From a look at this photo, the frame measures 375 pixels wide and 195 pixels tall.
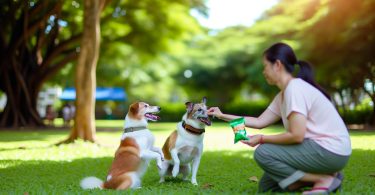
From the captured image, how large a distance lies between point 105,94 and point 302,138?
44460 millimetres

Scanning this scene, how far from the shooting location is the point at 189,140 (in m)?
6.61

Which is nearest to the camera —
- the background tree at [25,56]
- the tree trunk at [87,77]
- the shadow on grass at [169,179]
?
the shadow on grass at [169,179]

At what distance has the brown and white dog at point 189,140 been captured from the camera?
6.61m

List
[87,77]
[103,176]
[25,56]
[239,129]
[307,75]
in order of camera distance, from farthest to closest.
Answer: [25,56]
[87,77]
[103,176]
[239,129]
[307,75]

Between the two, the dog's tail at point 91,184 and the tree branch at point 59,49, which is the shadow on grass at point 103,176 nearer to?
the dog's tail at point 91,184

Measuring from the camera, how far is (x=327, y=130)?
479 cm

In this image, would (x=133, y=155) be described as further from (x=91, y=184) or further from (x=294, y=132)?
(x=294, y=132)

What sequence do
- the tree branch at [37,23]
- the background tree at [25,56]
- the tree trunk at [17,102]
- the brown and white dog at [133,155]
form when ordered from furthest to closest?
the tree trunk at [17,102], the background tree at [25,56], the tree branch at [37,23], the brown and white dog at [133,155]

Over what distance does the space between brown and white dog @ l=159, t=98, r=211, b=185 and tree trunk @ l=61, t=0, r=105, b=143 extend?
6951 mm

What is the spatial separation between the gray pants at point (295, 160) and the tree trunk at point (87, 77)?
29.4 ft

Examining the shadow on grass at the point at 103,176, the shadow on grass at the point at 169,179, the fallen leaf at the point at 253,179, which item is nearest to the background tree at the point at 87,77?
the shadow on grass at the point at 103,176

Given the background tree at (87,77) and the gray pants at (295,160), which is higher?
the background tree at (87,77)

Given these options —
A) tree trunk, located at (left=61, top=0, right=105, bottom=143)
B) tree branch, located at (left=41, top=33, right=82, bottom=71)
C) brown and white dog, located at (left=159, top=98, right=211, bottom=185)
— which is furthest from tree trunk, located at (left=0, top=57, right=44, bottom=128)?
brown and white dog, located at (left=159, top=98, right=211, bottom=185)

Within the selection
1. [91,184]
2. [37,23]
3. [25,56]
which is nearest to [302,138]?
[91,184]
